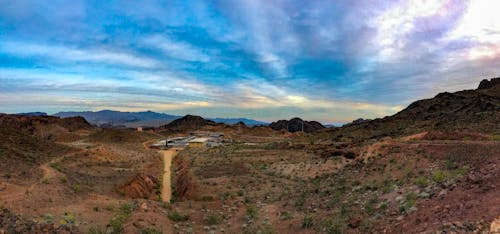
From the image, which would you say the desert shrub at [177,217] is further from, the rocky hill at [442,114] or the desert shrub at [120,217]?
the rocky hill at [442,114]

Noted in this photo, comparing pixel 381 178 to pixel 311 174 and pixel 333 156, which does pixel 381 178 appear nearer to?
pixel 311 174

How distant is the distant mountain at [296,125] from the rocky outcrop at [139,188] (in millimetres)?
123268

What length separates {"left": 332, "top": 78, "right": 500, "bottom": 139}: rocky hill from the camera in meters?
49.4

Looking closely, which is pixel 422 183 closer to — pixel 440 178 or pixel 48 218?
pixel 440 178

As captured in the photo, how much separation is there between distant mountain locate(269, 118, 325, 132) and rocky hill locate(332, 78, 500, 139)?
67.0 metres

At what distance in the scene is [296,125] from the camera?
507 ft

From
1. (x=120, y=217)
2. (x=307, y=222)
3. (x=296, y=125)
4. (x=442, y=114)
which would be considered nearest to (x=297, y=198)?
(x=307, y=222)

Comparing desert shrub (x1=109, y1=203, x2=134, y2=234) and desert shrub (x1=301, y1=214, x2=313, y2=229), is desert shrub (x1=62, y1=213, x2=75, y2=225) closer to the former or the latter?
desert shrub (x1=109, y1=203, x2=134, y2=234)

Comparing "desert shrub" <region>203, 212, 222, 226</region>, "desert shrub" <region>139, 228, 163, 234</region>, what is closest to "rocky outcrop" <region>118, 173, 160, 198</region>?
"desert shrub" <region>203, 212, 222, 226</region>

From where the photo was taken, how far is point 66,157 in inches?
1420

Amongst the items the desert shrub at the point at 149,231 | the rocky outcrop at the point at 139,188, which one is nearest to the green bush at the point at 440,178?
the desert shrub at the point at 149,231

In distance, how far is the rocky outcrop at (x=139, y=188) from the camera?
78.1 feet

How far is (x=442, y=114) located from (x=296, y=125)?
94501 mm

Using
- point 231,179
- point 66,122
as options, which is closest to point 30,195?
point 231,179
